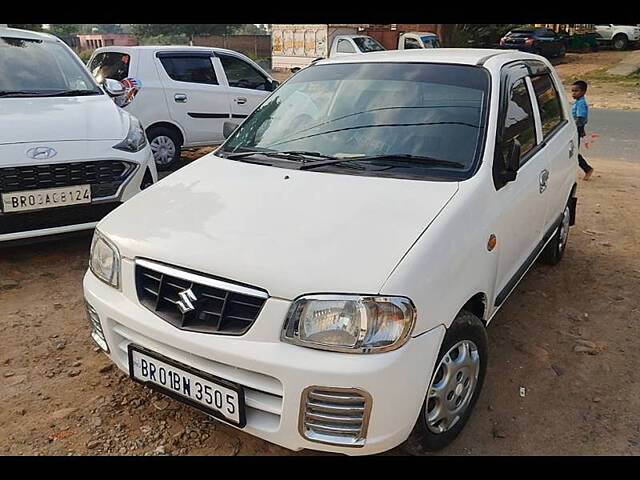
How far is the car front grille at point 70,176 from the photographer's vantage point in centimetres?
404

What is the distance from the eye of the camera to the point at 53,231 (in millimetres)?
4258

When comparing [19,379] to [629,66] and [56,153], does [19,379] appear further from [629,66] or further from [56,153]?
[629,66]

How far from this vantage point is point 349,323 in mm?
2074

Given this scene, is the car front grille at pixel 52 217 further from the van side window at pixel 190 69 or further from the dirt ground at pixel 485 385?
the van side window at pixel 190 69

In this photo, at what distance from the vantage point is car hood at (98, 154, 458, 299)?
2.14 meters

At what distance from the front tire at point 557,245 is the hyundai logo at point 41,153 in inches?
152

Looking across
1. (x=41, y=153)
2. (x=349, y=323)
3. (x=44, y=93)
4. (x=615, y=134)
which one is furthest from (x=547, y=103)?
(x=615, y=134)

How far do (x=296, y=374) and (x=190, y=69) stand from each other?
699 centimetres

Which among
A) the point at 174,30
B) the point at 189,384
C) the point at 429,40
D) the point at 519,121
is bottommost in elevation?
the point at 189,384

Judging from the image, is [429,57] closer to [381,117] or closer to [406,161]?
[381,117]

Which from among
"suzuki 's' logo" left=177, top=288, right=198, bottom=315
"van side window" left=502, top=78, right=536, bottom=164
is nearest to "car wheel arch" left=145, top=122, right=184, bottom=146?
"van side window" left=502, top=78, right=536, bottom=164

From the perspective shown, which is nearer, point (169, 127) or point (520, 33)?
point (169, 127)

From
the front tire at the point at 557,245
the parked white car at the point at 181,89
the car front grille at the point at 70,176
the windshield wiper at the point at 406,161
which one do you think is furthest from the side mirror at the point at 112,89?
the front tire at the point at 557,245
